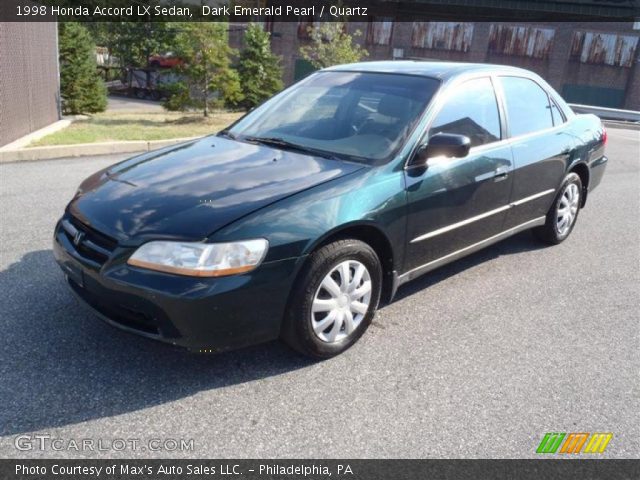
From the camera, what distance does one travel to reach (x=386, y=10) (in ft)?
117

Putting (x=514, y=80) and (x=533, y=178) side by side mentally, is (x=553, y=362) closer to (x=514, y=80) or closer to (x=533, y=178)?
(x=533, y=178)

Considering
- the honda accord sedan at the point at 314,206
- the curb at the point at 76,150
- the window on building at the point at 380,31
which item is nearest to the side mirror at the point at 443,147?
the honda accord sedan at the point at 314,206

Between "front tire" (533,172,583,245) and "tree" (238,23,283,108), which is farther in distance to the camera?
"tree" (238,23,283,108)

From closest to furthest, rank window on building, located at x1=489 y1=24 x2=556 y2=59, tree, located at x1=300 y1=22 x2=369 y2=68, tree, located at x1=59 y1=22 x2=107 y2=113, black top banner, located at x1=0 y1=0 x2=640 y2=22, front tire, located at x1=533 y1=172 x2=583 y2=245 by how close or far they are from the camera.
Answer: front tire, located at x1=533 y1=172 x2=583 y2=245, tree, located at x1=59 y1=22 x2=107 y2=113, tree, located at x1=300 y1=22 x2=369 y2=68, black top banner, located at x1=0 y1=0 x2=640 y2=22, window on building, located at x1=489 y1=24 x2=556 y2=59

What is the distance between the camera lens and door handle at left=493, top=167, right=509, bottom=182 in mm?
4188

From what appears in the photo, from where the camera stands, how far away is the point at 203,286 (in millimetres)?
2695

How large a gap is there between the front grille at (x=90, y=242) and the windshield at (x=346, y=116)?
1.39 metres

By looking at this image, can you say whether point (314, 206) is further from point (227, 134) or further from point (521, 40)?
point (521, 40)

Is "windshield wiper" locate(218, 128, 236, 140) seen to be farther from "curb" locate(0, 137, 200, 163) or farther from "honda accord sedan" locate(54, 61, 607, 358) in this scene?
"curb" locate(0, 137, 200, 163)

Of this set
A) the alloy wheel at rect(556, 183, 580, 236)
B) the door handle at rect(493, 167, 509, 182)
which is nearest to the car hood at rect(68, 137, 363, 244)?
the door handle at rect(493, 167, 509, 182)

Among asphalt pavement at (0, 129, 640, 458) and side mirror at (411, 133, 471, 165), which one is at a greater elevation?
side mirror at (411, 133, 471, 165)

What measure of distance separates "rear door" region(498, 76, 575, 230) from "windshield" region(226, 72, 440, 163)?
99 cm

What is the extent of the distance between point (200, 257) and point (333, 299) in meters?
0.83

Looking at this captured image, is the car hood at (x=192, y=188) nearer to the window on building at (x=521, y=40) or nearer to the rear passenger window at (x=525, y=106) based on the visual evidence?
the rear passenger window at (x=525, y=106)
